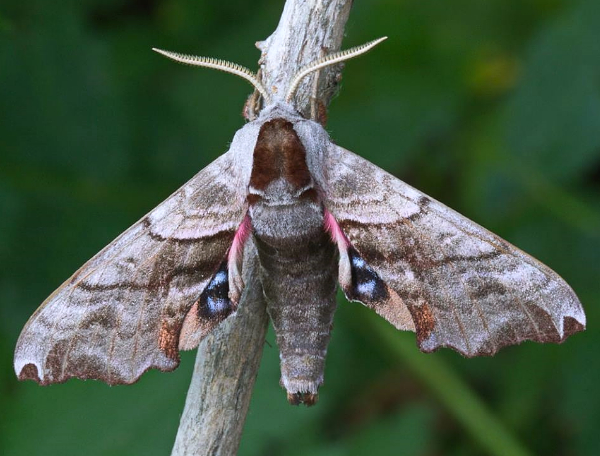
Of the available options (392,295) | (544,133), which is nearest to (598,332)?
(544,133)

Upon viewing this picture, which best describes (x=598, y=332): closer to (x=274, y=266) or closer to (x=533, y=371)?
(x=533, y=371)

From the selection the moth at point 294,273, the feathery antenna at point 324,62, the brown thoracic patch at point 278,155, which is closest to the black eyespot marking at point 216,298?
the moth at point 294,273

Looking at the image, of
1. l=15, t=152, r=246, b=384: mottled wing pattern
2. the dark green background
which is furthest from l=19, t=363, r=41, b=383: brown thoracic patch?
the dark green background

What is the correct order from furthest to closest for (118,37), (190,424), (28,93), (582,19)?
(118,37), (582,19), (28,93), (190,424)

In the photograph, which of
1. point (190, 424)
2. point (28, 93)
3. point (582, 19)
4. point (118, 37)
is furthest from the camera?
point (118, 37)

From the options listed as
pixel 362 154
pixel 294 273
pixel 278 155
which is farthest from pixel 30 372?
pixel 362 154

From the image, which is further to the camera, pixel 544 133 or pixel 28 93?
pixel 544 133

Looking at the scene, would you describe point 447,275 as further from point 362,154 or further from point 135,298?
point 362,154

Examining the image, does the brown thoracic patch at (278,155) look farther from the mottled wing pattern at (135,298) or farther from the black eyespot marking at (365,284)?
the black eyespot marking at (365,284)
